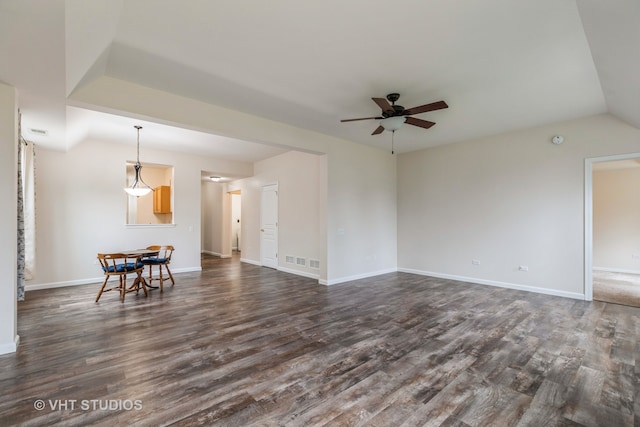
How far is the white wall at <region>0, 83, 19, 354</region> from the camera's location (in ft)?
8.84

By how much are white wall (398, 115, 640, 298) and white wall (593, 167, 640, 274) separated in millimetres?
3919

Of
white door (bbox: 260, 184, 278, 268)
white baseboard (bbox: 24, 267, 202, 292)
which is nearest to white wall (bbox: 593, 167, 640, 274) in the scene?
white door (bbox: 260, 184, 278, 268)

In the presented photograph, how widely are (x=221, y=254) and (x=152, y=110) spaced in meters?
7.07

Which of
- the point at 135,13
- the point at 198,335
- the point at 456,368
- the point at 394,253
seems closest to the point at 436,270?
the point at 394,253

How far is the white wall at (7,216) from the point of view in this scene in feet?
8.84

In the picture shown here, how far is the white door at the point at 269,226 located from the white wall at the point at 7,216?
16.5 ft

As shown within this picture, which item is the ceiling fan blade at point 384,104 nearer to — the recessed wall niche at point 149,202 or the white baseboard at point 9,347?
the white baseboard at point 9,347

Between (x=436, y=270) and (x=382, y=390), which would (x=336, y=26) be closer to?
(x=382, y=390)

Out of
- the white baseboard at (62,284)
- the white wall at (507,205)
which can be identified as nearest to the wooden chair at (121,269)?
the white baseboard at (62,284)

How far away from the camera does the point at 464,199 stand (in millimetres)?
5930

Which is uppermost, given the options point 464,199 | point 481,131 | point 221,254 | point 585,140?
point 481,131

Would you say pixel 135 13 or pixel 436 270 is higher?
pixel 135 13

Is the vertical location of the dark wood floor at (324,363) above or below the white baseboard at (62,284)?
below

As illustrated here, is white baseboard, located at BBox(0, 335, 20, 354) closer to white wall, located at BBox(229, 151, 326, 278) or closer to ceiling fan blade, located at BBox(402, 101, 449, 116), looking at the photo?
white wall, located at BBox(229, 151, 326, 278)
